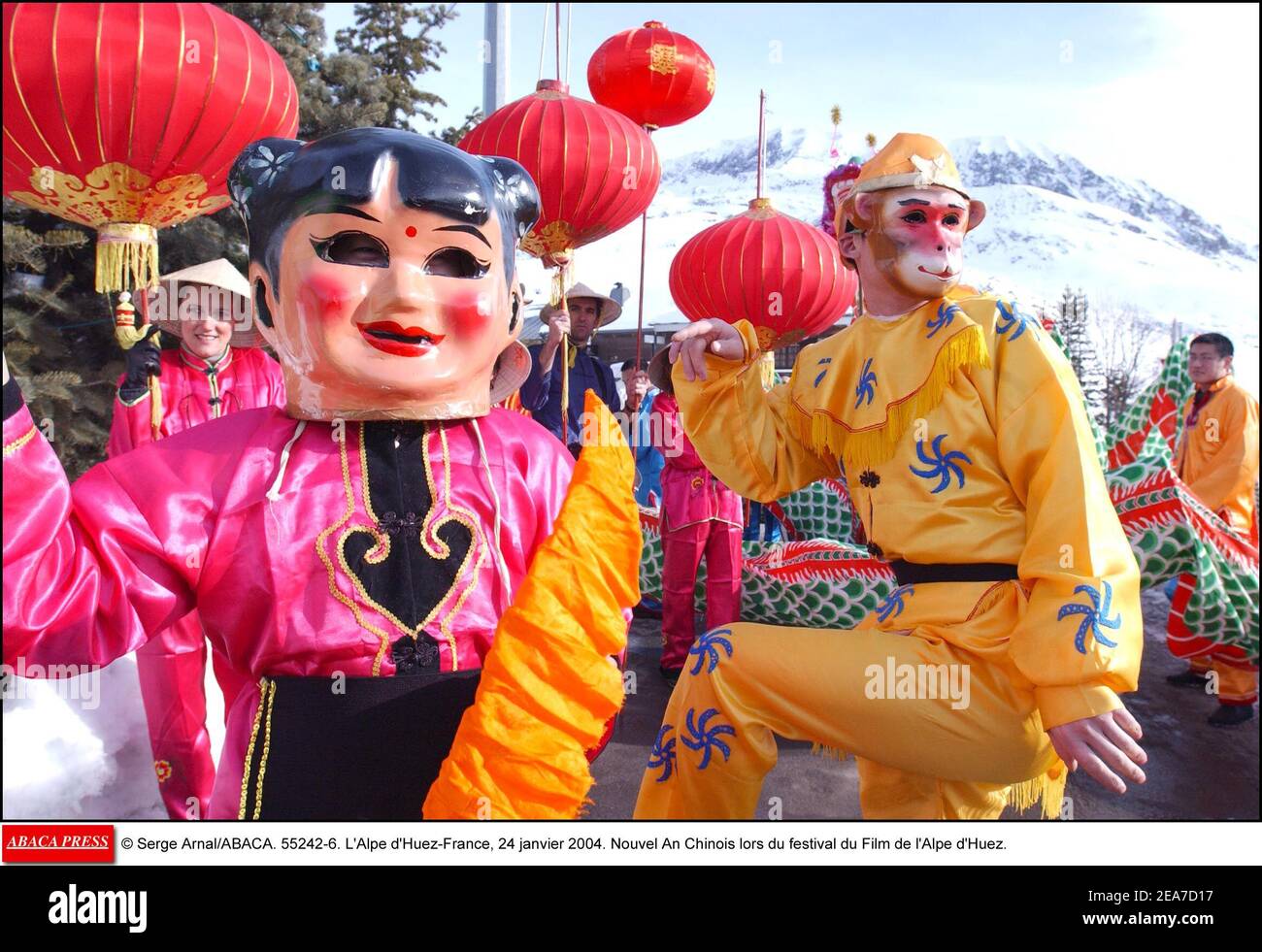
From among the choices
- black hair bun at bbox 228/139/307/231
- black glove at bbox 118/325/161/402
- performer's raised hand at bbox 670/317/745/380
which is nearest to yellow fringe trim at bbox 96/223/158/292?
black glove at bbox 118/325/161/402

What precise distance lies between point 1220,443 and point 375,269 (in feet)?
18.2

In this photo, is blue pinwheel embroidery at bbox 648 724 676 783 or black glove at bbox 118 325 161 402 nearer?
blue pinwheel embroidery at bbox 648 724 676 783

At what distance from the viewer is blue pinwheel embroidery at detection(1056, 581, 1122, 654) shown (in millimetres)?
1593

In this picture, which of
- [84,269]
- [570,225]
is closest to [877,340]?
[570,225]

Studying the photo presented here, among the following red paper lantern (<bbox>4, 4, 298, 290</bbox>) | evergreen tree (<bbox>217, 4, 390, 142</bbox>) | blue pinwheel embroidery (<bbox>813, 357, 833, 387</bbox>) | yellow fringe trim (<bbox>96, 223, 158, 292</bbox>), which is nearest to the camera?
red paper lantern (<bbox>4, 4, 298, 290</bbox>)

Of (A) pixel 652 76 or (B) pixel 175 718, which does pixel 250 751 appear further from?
(A) pixel 652 76

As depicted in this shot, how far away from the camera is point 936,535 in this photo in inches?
72.3

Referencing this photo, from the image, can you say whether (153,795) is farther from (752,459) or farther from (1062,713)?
(1062,713)

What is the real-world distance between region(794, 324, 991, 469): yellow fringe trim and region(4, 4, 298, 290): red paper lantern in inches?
69.4

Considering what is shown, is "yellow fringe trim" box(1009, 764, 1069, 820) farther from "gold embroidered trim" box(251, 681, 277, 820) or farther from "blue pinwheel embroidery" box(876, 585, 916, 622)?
"gold embroidered trim" box(251, 681, 277, 820)

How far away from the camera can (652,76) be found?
3.88m

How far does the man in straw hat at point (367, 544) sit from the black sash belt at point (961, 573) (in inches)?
25.2

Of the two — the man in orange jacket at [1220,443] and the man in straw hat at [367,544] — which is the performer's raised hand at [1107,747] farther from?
the man in orange jacket at [1220,443]

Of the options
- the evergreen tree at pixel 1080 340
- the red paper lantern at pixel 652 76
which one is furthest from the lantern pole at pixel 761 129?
the evergreen tree at pixel 1080 340
